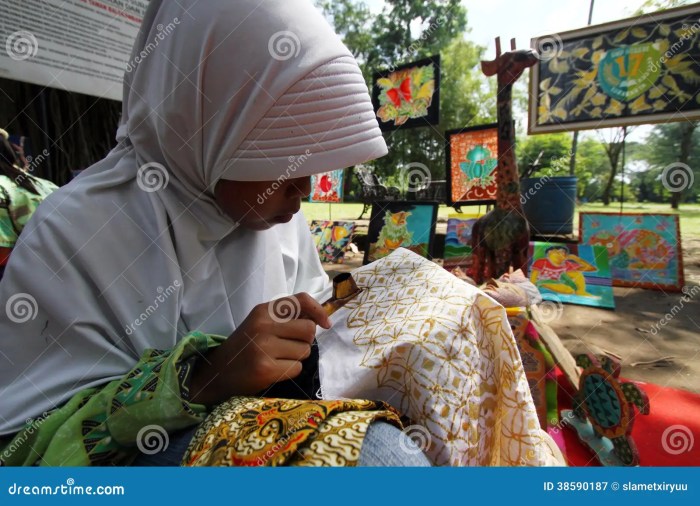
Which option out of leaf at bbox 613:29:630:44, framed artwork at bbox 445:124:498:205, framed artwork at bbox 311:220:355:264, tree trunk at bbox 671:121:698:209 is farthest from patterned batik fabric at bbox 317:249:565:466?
tree trunk at bbox 671:121:698:209

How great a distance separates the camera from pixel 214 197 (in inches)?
37.5

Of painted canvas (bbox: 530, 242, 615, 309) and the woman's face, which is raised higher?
the woman's face

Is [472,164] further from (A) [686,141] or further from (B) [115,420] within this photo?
(A) [686,141]

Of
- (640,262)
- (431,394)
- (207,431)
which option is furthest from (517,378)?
(640,262)

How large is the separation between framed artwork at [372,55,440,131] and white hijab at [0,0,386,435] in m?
3.57

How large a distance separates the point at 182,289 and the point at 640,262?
4.34m

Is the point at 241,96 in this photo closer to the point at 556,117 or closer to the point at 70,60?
the point at 70,60

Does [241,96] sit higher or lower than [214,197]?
higher

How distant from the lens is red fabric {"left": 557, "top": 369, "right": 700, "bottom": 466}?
59.1 inches

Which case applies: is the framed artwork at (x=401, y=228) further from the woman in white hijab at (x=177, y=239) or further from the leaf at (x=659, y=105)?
the woman in white hijab at (x=177, y=239)

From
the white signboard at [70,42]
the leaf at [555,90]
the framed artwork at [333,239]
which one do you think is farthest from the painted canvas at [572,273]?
the white signboard at [70,42]

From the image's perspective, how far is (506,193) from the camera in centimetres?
274

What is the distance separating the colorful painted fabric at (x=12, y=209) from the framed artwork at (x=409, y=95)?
3551 millimetres

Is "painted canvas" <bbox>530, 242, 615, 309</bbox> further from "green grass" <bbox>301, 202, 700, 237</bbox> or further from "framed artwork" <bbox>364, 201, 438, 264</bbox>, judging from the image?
"green grass" <bbox>301, 202, 700, 237</bbox>
